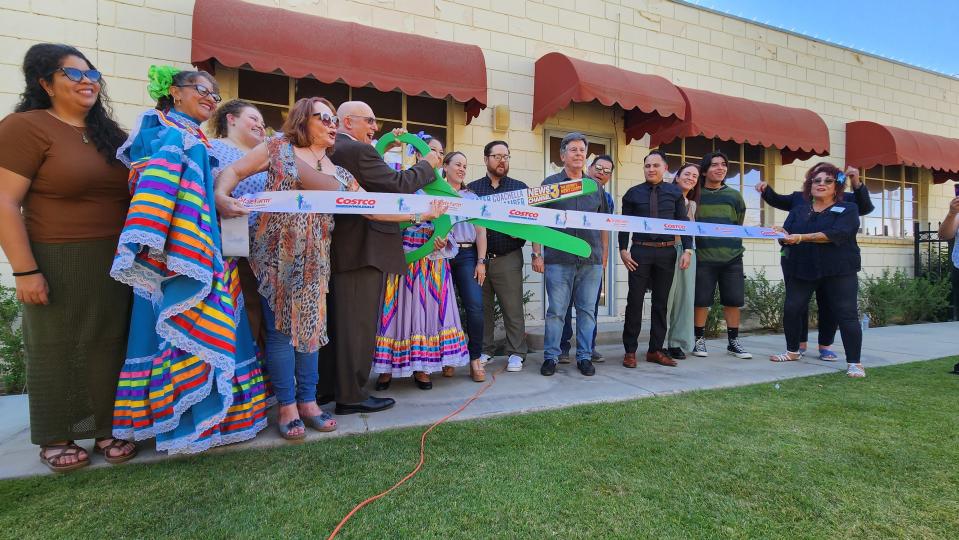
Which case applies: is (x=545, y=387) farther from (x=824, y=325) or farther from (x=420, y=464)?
(x=824, y=325)

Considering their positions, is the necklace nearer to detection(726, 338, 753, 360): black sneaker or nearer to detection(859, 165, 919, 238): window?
detection(726, 338, 753, 360): black sneaker

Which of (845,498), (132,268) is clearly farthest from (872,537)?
(132,268)

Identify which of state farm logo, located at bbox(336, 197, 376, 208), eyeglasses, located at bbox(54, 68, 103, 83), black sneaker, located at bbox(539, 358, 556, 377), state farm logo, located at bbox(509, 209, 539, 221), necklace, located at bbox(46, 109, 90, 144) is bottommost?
black sneaker, located at bbox(539, 358, 556, 377)

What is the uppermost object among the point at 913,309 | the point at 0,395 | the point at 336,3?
the point at 336,3

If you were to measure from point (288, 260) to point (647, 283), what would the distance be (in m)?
3.06

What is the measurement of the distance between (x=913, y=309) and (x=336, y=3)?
9.14 m

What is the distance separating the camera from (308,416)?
8.38 ft

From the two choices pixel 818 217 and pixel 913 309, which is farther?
pixel 913 309

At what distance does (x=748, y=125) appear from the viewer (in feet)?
19.6

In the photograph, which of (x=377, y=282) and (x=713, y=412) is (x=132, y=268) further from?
(x=713, y=412)

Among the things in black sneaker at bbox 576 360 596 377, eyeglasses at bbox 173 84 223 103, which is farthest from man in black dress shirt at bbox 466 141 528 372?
eyeglasses at bbox 173 84 223 103

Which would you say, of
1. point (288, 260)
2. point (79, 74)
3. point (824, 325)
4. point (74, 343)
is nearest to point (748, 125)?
point (824, 325)

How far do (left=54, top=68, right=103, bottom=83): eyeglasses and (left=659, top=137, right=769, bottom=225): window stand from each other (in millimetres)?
6701

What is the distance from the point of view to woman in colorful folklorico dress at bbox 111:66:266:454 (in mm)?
1959
